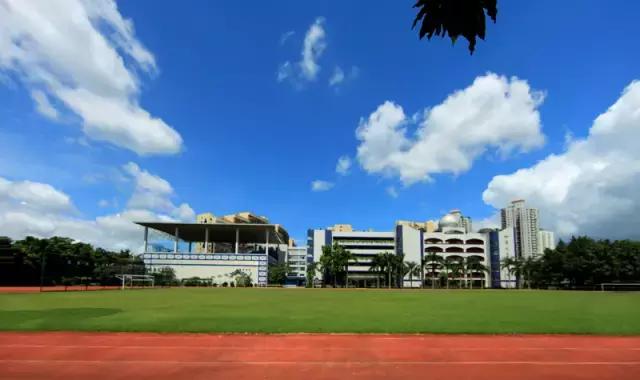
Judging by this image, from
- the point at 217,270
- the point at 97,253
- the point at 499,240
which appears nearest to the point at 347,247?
the point at 499,240

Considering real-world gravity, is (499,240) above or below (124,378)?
above

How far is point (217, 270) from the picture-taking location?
342 feet

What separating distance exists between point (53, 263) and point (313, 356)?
3182 inches

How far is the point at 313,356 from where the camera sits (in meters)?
12.9

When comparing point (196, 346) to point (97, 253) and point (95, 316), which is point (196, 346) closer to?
point (95, 316)

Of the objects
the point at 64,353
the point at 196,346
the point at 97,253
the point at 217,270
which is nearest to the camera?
the point at 64,353

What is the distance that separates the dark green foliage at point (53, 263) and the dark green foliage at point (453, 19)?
74207 mm

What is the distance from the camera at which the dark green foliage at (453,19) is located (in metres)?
3.89

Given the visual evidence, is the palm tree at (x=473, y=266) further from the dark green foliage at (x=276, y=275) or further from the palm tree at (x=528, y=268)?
the dark green foliage at (x=276, y=275)

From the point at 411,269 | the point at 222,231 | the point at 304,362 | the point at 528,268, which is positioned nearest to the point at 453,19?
the point at 304,362

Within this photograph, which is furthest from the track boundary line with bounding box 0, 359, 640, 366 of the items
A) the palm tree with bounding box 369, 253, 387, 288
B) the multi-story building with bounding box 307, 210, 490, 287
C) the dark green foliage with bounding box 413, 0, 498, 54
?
the multi-story building with bounding box 307, 210, 490, 287

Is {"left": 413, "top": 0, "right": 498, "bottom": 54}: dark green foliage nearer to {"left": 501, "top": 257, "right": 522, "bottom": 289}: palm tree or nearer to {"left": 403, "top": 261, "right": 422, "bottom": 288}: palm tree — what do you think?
{"left": 403, "top": 261, "right": 422, "bottom": 288}: palm tree

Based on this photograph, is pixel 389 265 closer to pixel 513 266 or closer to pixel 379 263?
pixel 379 263

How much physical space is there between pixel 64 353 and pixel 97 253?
85850 millimetres
